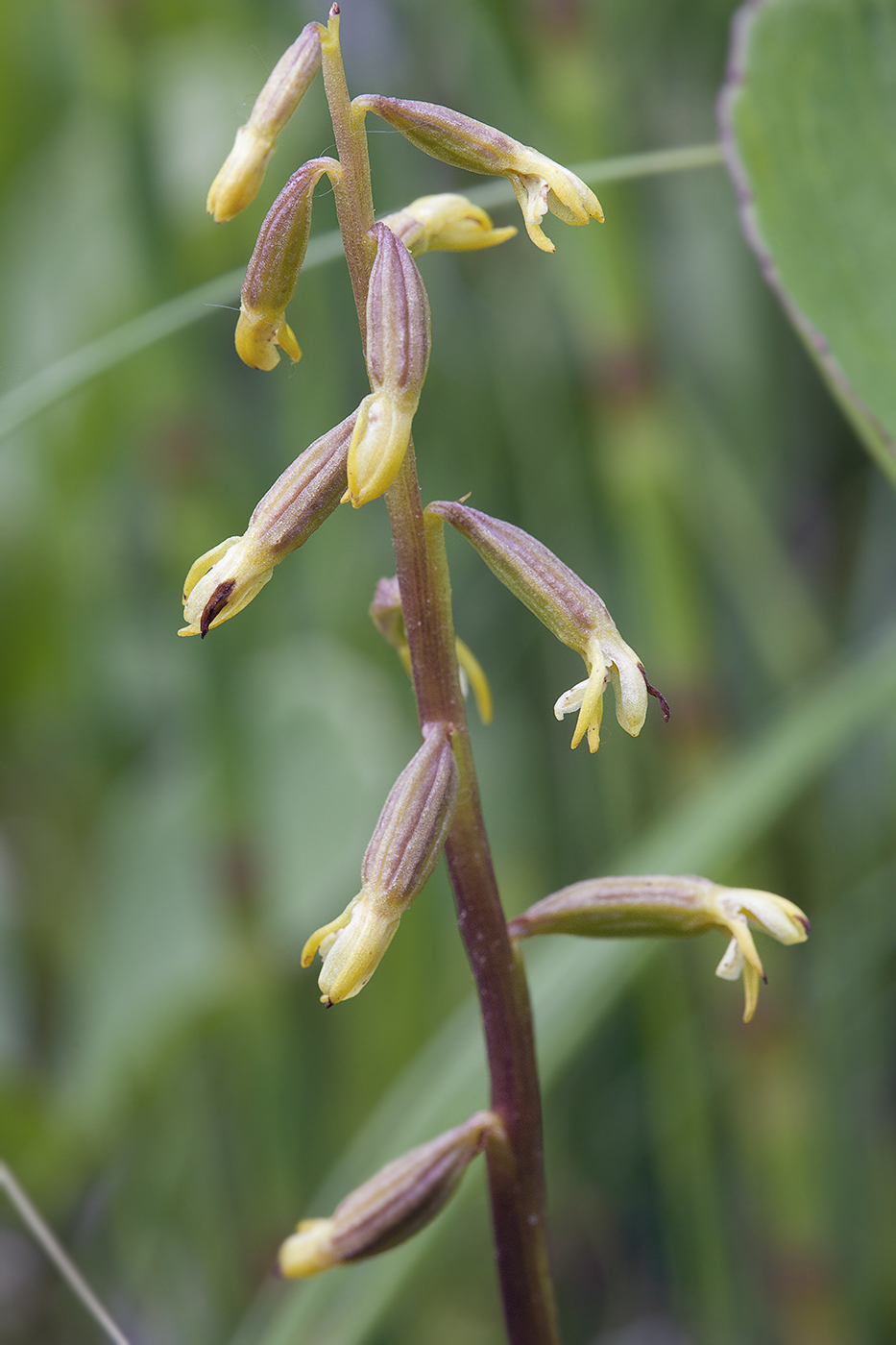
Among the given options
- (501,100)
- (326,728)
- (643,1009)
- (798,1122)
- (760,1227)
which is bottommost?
(760,1227)

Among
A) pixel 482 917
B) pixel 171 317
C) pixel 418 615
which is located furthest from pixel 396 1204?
pixel 171 317

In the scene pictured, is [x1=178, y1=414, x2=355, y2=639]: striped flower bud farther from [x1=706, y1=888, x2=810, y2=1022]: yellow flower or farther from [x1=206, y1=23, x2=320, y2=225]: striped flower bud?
[x1=706, y1=888, x2=810, y2=1022]: yellow flower

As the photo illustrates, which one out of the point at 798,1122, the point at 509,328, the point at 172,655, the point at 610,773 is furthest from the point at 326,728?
the point at 798,1122

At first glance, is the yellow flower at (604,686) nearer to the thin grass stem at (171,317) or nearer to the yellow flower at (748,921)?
the yellow flower at (748,921)

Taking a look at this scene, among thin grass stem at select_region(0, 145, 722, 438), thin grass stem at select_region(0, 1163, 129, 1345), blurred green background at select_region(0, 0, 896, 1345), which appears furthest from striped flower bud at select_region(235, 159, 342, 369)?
blurred green background at select_region(0, 0, 896, 1345)

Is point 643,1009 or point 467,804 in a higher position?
point 467,804

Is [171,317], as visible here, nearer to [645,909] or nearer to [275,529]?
[275,529]

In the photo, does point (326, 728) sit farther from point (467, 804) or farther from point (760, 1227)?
point (467, 804)
